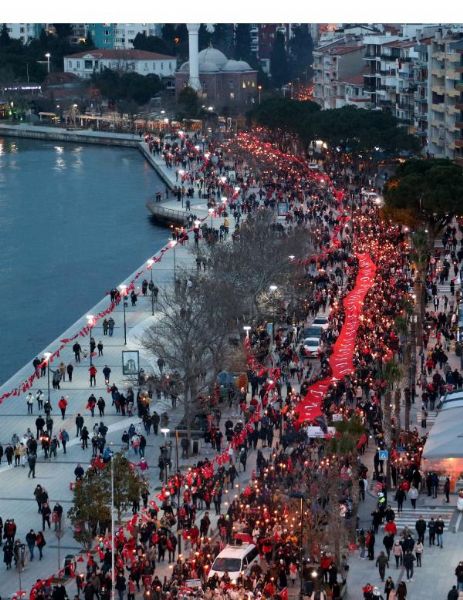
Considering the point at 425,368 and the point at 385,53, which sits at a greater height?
the point at 385,53

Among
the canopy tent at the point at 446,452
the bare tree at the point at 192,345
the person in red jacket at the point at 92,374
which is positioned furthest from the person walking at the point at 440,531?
the person in red jacket at the point at 92,374

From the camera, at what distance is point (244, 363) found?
3077 centimetres

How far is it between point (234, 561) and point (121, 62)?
97.1m

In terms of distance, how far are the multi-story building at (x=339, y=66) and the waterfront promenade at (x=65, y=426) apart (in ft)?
170

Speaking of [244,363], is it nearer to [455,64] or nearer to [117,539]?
[117,539]

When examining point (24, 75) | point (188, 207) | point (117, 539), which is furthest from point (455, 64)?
point (24, 75)

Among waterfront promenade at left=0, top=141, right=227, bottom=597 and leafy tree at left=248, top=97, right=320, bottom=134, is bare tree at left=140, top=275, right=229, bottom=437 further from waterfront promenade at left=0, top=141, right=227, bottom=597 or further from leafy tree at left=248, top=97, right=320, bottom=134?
leafy tree at left=248, top=97, right=320, bottom=134

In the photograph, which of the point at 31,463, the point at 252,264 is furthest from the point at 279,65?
the point at 31,463

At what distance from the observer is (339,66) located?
9212cm

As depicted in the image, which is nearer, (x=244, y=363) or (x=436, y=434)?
(x=436, y=434)

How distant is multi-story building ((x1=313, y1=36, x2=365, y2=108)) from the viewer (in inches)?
3602

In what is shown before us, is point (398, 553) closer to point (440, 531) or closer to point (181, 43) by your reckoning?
point (440, 531)

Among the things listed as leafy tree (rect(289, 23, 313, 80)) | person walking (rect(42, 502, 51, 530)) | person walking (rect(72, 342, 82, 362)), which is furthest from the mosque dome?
person walking (rect(42, 502, 51, 530))

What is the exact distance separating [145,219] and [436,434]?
44609 mm
